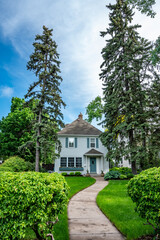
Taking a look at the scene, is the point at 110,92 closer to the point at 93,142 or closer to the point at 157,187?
the point at 93,142

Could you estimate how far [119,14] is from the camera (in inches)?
649

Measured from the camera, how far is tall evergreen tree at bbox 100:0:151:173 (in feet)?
48.1

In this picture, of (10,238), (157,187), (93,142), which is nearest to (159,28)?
(157,187)

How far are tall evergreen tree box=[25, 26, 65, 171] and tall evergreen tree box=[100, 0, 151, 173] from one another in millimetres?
4955

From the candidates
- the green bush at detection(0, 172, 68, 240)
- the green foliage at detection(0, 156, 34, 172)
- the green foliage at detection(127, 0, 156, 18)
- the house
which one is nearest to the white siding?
the house

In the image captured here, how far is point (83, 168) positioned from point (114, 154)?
8276 millimetres

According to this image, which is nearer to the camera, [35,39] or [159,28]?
[159,28]

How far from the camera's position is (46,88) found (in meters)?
16.7

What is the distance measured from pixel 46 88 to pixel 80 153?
1051 centimetres

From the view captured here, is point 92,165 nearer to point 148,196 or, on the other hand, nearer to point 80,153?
point 80,153

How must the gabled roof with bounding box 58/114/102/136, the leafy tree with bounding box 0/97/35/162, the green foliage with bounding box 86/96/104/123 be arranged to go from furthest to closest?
the green foliage with bounding box 86/96/104/123
the gabled roof with bounding box 58/114/102/136
the leafy tree with bounding box 0/97/35/162

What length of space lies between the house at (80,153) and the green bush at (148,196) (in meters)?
18.6

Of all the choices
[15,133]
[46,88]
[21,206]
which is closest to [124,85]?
[46,88]

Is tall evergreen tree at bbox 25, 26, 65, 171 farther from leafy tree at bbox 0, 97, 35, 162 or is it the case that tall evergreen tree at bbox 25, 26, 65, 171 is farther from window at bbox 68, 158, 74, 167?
window at bbox 68, 158, 74, 167
